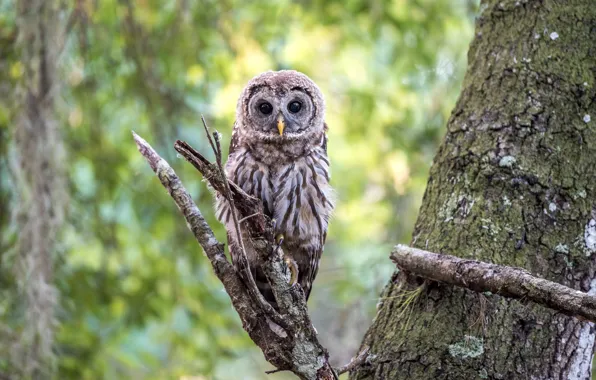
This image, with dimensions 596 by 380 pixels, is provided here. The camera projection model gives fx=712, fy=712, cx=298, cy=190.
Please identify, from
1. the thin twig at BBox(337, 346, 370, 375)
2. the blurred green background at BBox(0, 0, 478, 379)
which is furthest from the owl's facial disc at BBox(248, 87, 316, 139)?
the thin twig at BBox(337, 346, 370, 375)

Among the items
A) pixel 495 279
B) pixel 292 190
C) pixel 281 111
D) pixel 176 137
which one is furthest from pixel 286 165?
pixel 176 137

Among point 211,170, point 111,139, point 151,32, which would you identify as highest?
point 151,32

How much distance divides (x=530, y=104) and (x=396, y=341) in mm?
1009

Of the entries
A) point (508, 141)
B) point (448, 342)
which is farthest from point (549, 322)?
point (508, 141)

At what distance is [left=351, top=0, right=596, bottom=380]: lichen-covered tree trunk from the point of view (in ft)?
7.20

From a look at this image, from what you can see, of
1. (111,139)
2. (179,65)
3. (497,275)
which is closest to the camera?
→ (497,275)

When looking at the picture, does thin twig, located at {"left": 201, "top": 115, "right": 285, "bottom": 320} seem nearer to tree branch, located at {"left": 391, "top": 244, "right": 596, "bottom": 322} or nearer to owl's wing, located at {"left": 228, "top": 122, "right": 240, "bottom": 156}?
tree branch, located at {"left": 391, "top": 244, "right": 596, "bottom": 322}

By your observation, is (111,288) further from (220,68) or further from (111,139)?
(220,68)

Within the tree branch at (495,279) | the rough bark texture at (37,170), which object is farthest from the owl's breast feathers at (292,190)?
the rough bark texture at (37,170)

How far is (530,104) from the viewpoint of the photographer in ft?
8.53

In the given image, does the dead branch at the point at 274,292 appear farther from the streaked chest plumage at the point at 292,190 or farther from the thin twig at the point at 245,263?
the streaked chest plumage at the point at 292,190

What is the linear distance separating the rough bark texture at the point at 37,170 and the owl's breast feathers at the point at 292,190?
98 centimetres

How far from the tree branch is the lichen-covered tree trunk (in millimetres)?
82

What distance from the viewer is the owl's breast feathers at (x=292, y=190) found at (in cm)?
320
